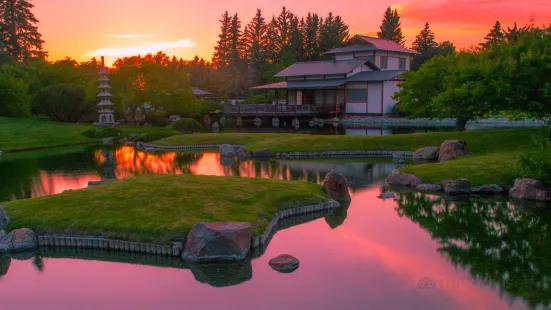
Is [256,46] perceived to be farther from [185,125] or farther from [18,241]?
[18,241]

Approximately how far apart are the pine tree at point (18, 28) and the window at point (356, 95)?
55.8 metres

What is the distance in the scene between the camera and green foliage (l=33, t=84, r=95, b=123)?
181 ft

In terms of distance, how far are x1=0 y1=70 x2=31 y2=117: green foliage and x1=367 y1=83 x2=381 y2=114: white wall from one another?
133 feet

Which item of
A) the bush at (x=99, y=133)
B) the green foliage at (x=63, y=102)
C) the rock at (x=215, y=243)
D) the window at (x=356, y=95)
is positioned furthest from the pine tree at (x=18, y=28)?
the rock at (x=215, y=243)

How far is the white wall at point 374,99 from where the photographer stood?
61094 mm

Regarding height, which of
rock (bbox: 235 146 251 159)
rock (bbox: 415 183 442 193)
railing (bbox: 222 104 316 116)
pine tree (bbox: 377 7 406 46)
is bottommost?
rock (bbox: 415 183 442 193)

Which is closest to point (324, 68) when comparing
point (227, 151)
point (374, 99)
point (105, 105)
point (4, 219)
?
point (374, 99)

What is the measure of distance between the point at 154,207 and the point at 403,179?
1314 centimetres

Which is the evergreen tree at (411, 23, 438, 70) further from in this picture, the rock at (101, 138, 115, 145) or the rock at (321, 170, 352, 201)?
the rock at (321, 170, 352, 201)

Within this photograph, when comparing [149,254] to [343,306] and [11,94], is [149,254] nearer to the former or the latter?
[343,306]

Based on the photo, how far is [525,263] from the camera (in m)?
13.9

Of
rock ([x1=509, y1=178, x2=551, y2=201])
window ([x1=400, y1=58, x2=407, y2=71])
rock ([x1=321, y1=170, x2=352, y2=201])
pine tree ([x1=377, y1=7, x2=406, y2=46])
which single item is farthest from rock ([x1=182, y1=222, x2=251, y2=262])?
pine tree ([x1=377, y1=7, x2=406, y2=46])

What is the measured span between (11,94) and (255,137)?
30359mm

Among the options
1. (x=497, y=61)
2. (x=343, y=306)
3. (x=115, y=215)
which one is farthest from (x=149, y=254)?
(x=497, y=61)
